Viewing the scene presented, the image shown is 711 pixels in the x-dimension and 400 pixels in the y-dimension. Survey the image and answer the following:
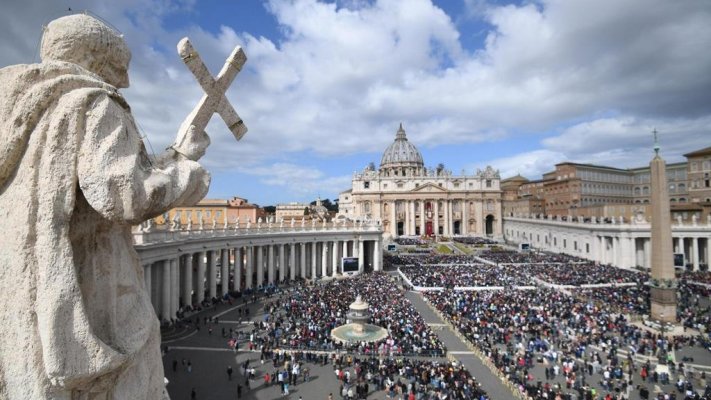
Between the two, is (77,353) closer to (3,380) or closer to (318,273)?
(3,380)

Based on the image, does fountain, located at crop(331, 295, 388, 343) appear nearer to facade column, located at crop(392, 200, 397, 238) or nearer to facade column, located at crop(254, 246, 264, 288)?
facade column, located at crop(254, 246, 264, 288)

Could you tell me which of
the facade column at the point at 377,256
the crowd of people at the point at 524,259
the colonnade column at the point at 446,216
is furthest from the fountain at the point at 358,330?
the colonnade column at the point at 446,216

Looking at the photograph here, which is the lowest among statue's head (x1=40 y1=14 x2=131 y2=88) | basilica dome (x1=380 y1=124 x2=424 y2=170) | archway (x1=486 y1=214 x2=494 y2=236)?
archway (x1=486 y1=214 x2=494 y2=236)

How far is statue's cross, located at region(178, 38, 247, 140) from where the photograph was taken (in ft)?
12.9

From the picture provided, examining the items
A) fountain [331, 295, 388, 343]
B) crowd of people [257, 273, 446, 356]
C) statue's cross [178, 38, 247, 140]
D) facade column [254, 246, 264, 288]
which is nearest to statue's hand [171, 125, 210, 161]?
statue's cross [178, 38, 247, 140]

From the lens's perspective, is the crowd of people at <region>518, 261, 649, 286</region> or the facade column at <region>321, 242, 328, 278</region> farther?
the facade column at <region>321, 242, 328, 278</region>

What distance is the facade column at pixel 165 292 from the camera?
2603cm

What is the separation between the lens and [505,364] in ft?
63.1

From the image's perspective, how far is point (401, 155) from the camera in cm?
13800

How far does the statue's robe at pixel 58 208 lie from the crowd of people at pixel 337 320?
64.5ft

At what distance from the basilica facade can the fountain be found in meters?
79.5

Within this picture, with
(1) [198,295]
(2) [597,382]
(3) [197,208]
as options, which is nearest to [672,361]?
(2) [597,382]

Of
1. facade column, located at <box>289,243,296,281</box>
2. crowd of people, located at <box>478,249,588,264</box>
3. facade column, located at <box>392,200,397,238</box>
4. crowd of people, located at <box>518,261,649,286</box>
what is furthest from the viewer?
facade column, located at <box>392,200,397,238</box>

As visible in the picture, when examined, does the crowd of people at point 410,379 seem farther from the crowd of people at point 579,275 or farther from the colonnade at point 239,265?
the crowd of people at point 579,275
